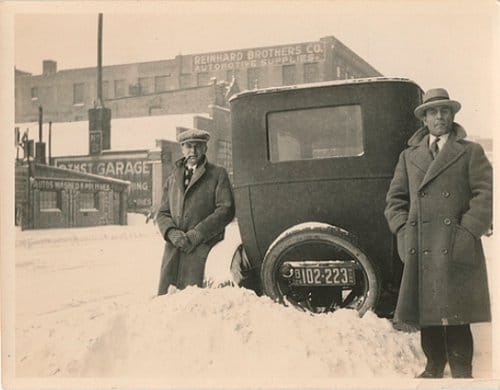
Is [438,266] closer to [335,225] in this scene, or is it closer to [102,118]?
[335,225]

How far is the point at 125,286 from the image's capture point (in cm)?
399

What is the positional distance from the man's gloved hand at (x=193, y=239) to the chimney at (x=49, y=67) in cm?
160

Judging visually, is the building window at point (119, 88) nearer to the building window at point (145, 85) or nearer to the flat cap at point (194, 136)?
the building window at point (145, 85)

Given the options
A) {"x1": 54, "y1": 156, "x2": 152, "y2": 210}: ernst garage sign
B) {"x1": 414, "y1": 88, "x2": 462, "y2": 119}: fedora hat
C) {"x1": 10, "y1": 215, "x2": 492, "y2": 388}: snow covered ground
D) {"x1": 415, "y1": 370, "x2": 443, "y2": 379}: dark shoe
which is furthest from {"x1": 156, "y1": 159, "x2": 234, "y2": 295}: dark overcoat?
{"x1": 415, "y1": 370, "x2": 443, "y2": 379}: dark shoe

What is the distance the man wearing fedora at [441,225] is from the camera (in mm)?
3352

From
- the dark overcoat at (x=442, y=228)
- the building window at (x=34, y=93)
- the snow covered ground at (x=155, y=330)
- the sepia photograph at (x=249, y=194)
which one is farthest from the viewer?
the building window at (x=34, y=93)

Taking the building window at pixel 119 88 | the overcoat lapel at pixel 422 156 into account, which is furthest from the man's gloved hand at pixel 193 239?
the overcoat lapel at pixel 422 156

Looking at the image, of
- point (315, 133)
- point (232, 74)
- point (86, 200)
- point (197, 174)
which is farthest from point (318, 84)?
point (86, 200)

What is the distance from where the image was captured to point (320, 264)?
346 centimetres

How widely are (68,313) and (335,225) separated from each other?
6.70 ft

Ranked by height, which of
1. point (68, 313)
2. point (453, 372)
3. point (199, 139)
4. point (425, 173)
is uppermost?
point (199, 139)

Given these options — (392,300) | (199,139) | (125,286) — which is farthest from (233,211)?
(392,300)

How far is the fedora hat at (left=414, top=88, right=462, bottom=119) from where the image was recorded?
11.3 feet

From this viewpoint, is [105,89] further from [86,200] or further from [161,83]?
[86,200]
